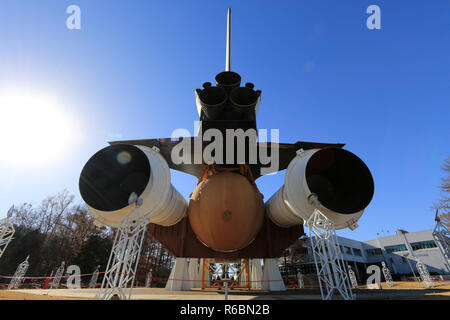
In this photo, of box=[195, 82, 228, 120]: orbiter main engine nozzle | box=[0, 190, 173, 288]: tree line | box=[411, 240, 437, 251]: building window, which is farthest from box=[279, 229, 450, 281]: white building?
box=[195, 82, 228, 120]: orbiter main engine nozzle

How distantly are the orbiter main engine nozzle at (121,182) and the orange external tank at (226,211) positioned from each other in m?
1.28

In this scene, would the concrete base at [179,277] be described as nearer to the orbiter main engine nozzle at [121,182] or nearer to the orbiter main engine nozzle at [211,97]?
the orbiter main engine nozzle at [121,182]

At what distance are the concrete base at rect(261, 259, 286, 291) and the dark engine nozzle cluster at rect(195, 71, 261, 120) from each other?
7.78 meters

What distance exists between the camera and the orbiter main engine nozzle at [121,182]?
6.02 meters

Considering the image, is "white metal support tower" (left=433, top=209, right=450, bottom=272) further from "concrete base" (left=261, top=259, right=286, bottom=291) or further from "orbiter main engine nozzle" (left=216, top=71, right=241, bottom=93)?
"orbiter main engine nozzle" (left=216, top=71, right=241, bottom=93)

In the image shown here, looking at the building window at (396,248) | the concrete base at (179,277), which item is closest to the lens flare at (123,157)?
the concrete base at (179,277)

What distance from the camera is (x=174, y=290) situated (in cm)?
931

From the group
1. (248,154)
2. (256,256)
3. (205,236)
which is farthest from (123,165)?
(256,256)

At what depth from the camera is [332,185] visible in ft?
21.8

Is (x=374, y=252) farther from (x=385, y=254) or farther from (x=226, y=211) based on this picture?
(x=226, y=211)

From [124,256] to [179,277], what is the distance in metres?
5.47

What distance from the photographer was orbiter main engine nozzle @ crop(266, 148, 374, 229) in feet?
19.9
